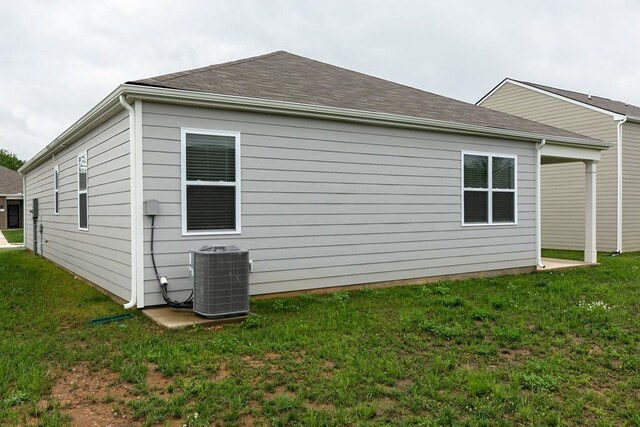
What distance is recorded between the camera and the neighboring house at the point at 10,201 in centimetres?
2919

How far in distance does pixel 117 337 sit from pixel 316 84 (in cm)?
542

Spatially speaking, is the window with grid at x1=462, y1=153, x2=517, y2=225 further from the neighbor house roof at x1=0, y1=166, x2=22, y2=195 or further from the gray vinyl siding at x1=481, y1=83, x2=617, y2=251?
the neighbor house roof at x1=0, y1=166, x2=22, y2=195

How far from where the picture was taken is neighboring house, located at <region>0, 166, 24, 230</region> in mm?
29188

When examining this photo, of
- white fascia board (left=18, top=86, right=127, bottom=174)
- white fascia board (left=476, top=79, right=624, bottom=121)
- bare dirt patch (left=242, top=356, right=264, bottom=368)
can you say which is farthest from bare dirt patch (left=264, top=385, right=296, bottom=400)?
white fascia board (left=476, top=79, right=624, bottom=121)

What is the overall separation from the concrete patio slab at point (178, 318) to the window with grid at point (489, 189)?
5.01m

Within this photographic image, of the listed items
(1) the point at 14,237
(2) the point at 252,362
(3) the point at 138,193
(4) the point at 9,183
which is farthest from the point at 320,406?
(4) the point at 9,183

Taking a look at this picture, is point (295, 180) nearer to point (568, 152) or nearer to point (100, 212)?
point (100, 212)

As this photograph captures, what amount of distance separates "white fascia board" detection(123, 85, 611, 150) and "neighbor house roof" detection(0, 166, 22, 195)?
28.7 meters

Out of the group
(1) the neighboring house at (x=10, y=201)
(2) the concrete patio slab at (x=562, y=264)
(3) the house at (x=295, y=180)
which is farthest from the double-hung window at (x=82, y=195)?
(1) the neighboring house at (x=10, y=201)

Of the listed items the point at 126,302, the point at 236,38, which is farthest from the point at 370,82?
Answer: the point at 236,38

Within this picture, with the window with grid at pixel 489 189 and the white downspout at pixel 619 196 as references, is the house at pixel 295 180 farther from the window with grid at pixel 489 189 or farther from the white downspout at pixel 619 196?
the white downspout at pixel 619 196

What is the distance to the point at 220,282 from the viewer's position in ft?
17.6

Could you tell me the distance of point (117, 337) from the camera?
15.4ft

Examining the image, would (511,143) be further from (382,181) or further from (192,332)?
(192,332)
